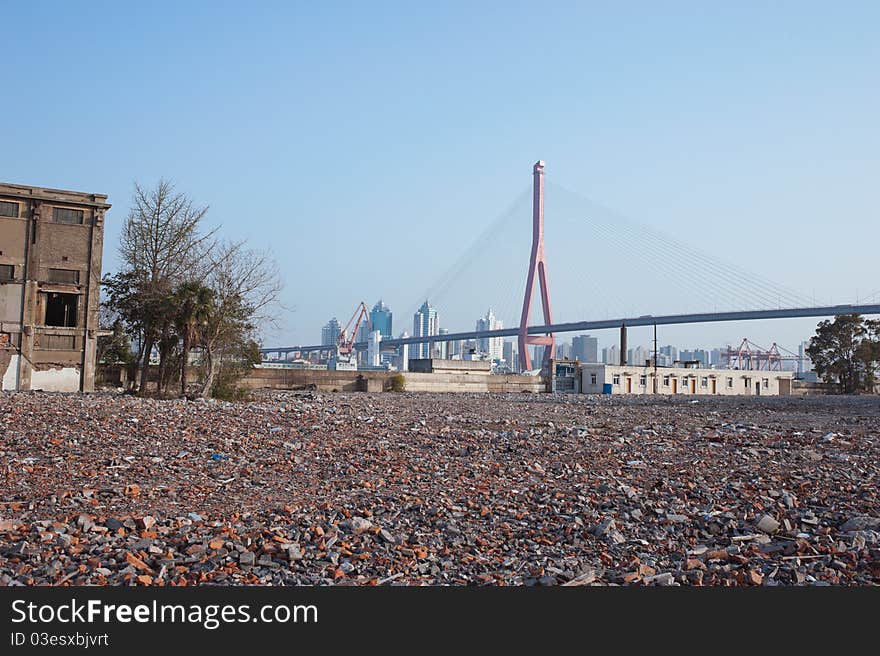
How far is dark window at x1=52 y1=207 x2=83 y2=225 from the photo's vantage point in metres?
21.5

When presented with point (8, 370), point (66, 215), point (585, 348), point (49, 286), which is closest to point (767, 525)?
point (8, 370)

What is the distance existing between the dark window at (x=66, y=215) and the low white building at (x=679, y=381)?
33665 mm

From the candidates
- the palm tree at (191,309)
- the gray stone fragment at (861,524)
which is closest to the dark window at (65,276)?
the palm tree at (191,309)

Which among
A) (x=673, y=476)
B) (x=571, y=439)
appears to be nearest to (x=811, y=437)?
(x=571, y=439)

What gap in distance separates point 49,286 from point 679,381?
139 ft

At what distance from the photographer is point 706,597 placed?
181 inches

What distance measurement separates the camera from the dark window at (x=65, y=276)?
21448mm

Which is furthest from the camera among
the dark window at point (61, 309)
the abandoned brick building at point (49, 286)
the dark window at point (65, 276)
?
the dark window at point (61, 309)

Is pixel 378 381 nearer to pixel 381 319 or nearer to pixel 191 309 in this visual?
pixel 191 309

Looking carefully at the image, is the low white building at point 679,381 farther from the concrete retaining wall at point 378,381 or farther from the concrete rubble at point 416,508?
the concrete rubble at point 416,508

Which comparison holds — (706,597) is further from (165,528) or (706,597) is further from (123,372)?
(123,372)

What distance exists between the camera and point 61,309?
2186cm

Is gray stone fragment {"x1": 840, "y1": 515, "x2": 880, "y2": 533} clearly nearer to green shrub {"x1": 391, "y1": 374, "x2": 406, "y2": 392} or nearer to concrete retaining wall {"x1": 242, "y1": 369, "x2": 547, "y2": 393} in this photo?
concrete retaining wall {"x1": 242, "y1": 369, "x2": 547, "y2": 393}

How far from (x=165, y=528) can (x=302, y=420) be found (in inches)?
330
